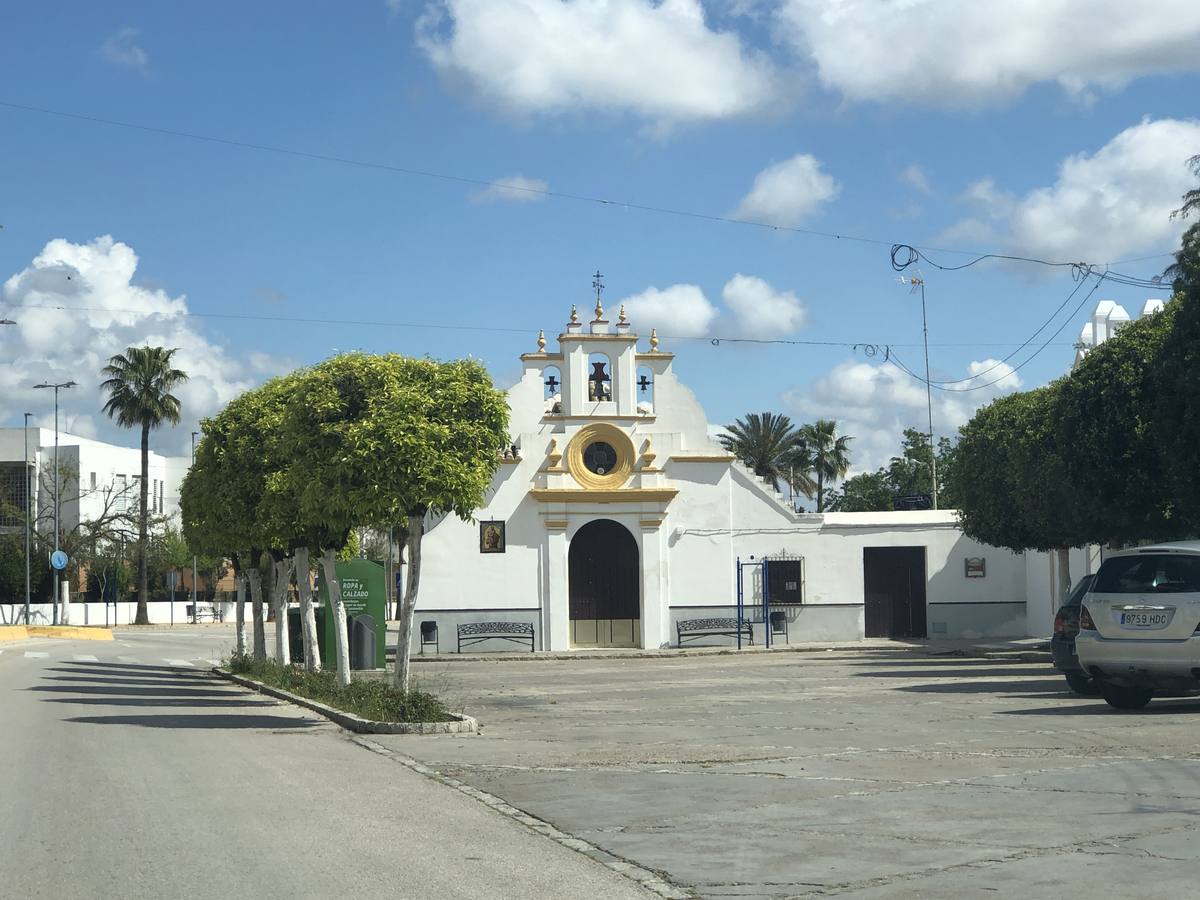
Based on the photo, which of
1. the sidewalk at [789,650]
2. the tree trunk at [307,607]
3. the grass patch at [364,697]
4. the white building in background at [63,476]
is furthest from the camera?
the white building in background at [63,476]

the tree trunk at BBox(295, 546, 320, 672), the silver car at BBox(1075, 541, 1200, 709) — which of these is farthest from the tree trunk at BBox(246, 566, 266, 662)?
the silver car at BBox(1075, 541, 1200, 709)

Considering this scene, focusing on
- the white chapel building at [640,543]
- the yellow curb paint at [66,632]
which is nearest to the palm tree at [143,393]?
the yellow curb paint at [66,632]

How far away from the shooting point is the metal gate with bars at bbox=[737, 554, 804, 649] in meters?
40.4

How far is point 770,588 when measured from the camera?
4084cm

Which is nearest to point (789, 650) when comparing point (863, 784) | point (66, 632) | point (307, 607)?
point (307, 607)

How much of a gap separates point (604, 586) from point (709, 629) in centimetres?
317

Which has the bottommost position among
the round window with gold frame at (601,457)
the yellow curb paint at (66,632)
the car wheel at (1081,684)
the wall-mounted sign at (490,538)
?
the yellow curb paint at (66,632)

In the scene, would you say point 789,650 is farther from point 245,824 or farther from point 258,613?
point 245,824

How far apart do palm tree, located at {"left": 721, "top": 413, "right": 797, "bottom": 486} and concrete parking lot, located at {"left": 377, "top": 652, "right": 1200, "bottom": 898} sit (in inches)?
2136

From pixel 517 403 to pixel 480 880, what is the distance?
3277 centimetres

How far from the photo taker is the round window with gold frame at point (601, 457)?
4009 centimetres

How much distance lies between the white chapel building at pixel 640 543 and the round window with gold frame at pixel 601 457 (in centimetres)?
4

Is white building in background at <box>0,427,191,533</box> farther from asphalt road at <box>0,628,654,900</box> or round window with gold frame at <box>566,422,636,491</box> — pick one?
asphalt road at <box>0,628,654,900</box>

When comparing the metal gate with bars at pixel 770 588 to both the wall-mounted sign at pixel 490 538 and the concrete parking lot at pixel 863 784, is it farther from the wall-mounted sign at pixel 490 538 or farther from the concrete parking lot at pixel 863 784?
the concrete parking lot at pixel 863 784
